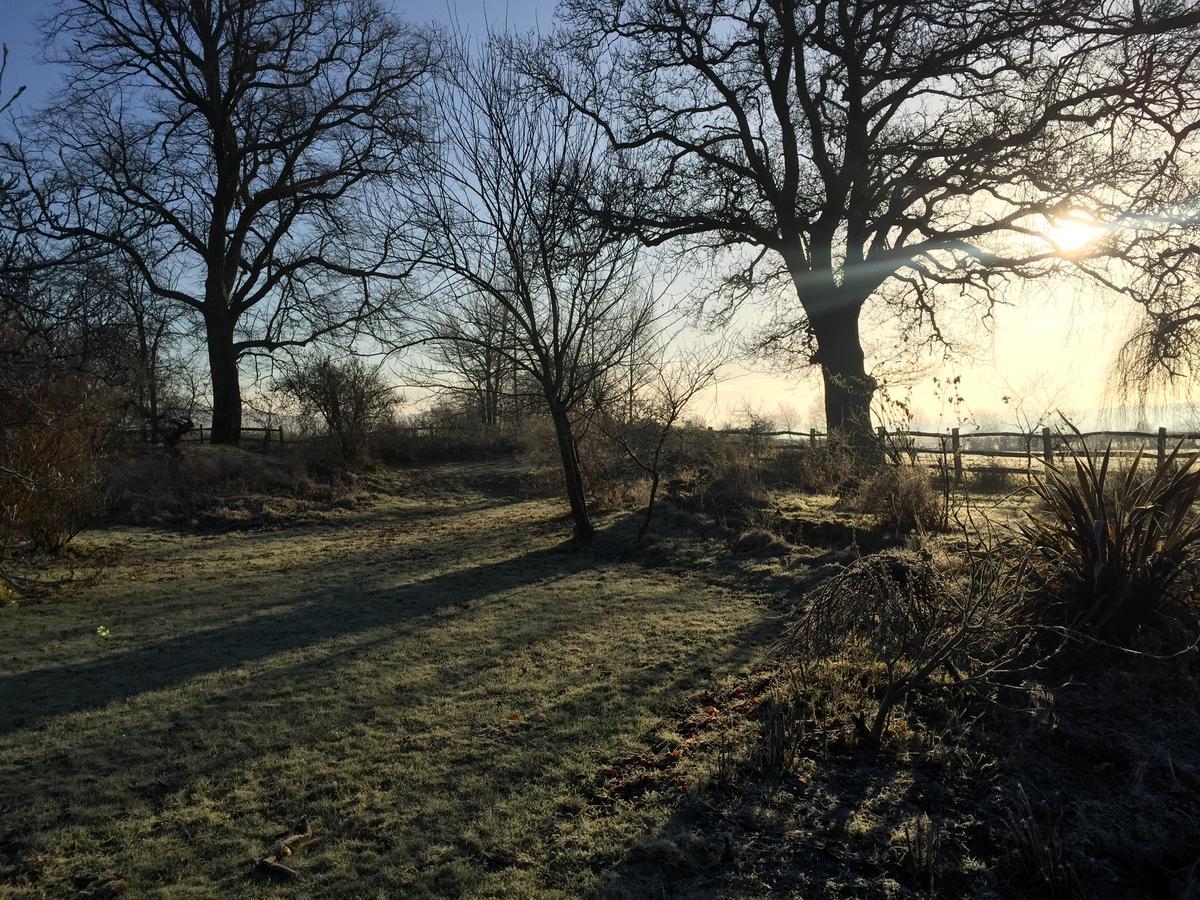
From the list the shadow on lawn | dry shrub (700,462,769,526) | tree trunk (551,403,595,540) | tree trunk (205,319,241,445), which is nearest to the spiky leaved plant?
the shadow on lawn

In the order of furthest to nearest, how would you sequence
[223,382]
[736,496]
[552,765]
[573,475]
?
1. [223,382]
2. [736,496]
3. [573,475]
4. [552,765]

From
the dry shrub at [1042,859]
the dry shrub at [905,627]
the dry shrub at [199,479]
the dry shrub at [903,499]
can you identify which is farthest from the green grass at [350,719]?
the dry shrub at [199,479]

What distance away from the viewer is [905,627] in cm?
423

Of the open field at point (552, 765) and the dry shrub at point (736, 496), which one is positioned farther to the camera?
the dry shrub at point (736, 496)

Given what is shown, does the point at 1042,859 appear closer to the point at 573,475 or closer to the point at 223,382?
the point at 573,475

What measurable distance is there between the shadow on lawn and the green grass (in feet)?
0.10

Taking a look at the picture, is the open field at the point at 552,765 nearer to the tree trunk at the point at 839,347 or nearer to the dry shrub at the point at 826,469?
the dry shrub at the point at 826,469

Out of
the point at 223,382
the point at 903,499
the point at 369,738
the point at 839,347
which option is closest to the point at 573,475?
the point at 903,499

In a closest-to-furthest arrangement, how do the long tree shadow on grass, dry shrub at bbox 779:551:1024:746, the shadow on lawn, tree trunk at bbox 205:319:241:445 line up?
the long tree shadow on grass < dry shrub at bbox 779:551:1024:746 < the shadow on lawn < tree trunk at bbox 205:319:241:445

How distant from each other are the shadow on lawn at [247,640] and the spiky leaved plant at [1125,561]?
5.40 metres

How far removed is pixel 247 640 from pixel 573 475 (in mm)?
5788

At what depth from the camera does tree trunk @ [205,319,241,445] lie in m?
22.7

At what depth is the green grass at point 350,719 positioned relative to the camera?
3.31 meters

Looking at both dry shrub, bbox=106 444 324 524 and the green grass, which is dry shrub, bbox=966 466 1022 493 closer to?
the green grass
